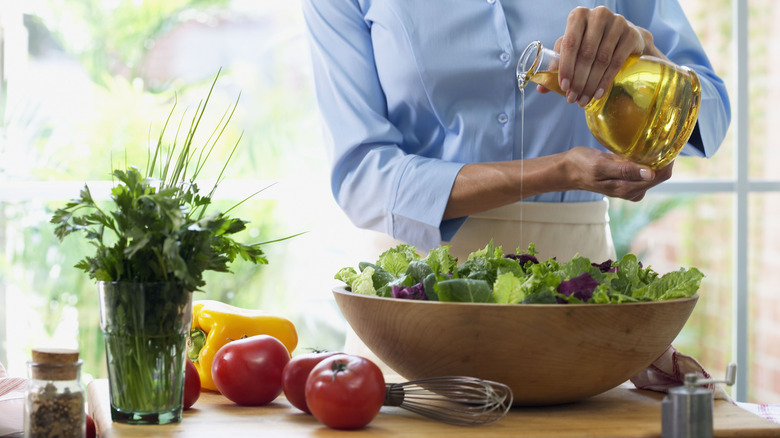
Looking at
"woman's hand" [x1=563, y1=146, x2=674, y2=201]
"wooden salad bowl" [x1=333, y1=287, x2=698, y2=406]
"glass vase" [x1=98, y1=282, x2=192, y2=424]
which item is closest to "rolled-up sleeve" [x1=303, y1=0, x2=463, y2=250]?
"woman's hand" [x1=563, y1=146, x2=674, y2=201]

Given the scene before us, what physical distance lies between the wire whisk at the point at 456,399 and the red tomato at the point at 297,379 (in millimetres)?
101

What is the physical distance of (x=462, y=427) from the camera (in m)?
0.94

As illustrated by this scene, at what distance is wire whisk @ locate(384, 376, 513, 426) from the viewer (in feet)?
3.08

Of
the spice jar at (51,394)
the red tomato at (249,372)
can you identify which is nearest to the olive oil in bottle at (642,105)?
the red tomato at (249,372)

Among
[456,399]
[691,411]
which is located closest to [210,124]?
[456,399]

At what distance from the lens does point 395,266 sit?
116 centimetres

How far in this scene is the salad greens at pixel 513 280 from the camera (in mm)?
962

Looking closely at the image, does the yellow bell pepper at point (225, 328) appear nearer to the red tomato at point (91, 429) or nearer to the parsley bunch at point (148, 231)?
the red tomato at point (91, 429)

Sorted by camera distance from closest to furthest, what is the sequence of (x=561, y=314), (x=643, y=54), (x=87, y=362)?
(x=561, y=314)
(x=643, y=54)
(x=87, y=362)

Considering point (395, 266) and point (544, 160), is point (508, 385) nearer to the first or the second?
point (395, 266)

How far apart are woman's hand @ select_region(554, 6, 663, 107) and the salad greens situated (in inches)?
9.4

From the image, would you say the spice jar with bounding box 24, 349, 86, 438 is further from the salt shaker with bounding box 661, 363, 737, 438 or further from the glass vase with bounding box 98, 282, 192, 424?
the salt shaker with bounding box 661, 363, 737, 438

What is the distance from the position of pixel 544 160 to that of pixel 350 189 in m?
0.40

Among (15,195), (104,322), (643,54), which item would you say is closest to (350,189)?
(643,54)
